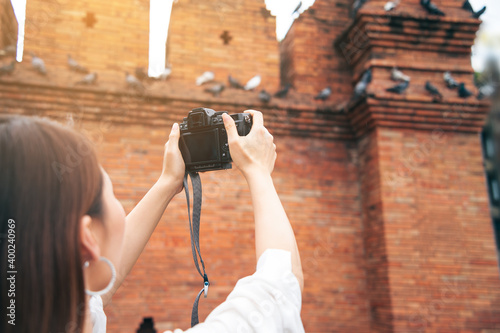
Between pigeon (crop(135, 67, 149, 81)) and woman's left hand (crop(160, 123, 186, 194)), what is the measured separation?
12.1 ft

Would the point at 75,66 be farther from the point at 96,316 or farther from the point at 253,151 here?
the point at 253,151

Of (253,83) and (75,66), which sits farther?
(253,83)

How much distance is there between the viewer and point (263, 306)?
90 cm

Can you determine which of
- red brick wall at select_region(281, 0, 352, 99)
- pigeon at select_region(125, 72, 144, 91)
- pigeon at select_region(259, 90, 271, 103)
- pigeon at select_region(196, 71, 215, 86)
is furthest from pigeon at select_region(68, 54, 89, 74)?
red brick wall at select_region(281, 0, 352, 99)

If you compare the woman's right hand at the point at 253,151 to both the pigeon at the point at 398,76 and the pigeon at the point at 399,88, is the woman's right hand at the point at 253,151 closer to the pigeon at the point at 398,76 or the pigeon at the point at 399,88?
the pigeon at the point at 399,88

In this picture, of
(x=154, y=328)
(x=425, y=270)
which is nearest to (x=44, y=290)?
(x=154, y=328)

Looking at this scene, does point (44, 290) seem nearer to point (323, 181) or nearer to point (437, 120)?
point (323, 181)

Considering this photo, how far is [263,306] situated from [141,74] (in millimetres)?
4362

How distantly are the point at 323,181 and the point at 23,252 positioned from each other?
456cm

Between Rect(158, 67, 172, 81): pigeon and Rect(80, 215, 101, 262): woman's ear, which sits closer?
Rect(80, 215, 101, 262): woman's ear

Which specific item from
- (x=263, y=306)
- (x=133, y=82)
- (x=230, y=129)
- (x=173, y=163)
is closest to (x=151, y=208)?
(x=173, y=163)

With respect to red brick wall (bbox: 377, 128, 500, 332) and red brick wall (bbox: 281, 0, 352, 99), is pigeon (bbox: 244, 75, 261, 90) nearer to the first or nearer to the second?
red brick wall (bbox: 281, 0, 352, 99)

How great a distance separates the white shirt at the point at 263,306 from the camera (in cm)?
87

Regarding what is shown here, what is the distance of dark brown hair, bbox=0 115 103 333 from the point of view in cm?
79
